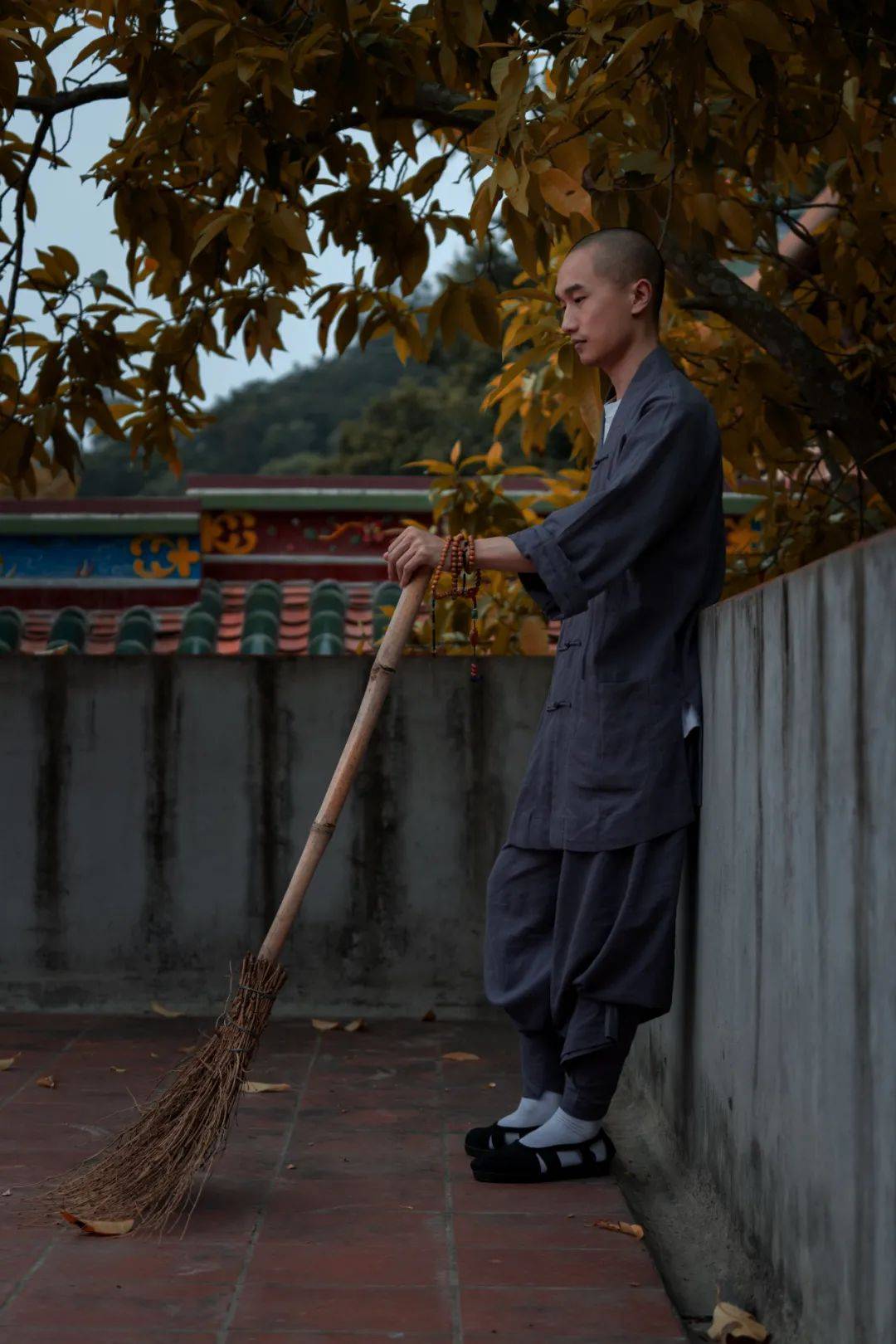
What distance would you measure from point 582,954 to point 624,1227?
48 centimetres

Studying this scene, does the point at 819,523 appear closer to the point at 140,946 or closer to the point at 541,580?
the point at 541,580

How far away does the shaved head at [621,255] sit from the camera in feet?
9.54

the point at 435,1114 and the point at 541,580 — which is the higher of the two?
the point at 541,580

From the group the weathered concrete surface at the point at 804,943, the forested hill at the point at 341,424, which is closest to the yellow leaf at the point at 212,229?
the weathered concrete surface at the point at 804,943

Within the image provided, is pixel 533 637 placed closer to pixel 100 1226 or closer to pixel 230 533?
pixel 100 1226

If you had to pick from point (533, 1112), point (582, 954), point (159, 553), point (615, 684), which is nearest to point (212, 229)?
point (615, 684)

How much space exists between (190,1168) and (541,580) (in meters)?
1.20

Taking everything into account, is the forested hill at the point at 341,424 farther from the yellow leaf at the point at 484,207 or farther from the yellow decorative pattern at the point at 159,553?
the yellow leaf at the point at 484,207

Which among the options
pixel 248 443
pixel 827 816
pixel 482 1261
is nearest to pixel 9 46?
pixel 827 816

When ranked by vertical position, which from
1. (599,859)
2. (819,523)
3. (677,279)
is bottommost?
(599,859)

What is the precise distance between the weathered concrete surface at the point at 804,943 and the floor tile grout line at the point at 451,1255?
363 mm

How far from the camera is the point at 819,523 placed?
4.51 m

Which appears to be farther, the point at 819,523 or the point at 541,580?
the point at 819,523

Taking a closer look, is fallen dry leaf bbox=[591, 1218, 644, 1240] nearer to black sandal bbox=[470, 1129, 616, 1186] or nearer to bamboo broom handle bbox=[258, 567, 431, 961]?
black sandal bbox=[470, 1129, 616, 1186]
